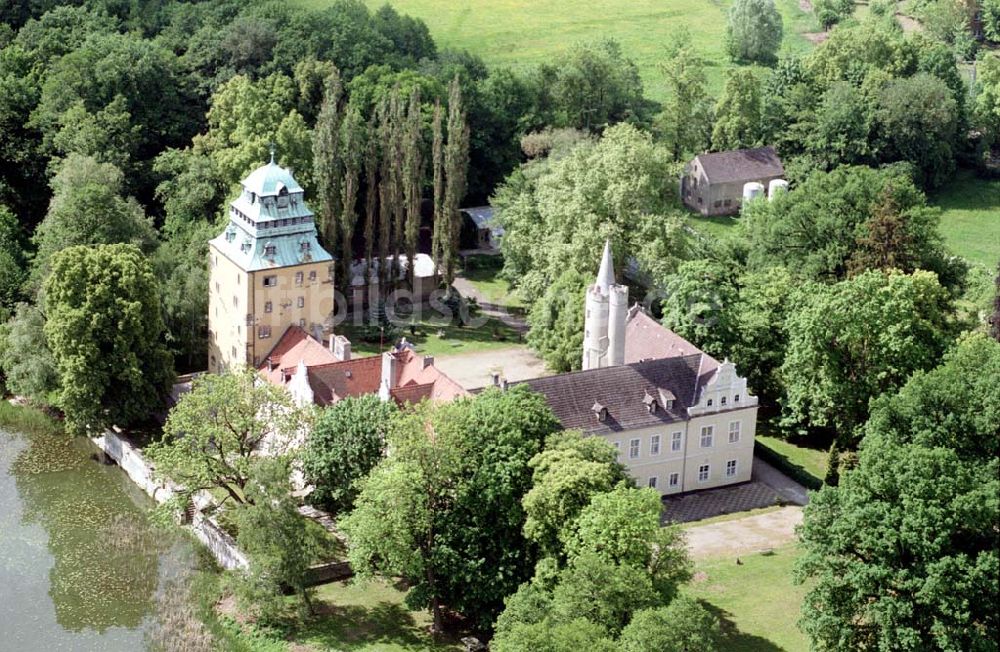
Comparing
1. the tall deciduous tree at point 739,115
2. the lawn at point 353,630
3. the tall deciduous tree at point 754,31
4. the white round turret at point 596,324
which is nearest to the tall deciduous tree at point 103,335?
the lawn at point 353,630

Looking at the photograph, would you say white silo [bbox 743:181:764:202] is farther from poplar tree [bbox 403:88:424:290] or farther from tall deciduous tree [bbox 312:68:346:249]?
tall deciduous tree [bbox 312:68:346:249]

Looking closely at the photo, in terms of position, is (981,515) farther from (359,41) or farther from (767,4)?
(767,4)

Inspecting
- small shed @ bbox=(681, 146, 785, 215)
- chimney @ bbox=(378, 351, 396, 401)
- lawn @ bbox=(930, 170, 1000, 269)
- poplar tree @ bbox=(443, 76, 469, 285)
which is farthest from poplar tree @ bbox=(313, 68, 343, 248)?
lawn @ bbox=(930, 170, 1000, 269)

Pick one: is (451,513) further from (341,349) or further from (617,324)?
(617,324)

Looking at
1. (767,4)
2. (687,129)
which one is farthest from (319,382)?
(767,4)

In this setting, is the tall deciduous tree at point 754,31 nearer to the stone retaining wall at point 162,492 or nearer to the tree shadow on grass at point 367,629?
the stone retaining wall at point 162,492

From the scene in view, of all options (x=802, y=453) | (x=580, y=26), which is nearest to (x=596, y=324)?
(x=802, y=453)

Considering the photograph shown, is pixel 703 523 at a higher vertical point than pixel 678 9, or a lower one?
lower
